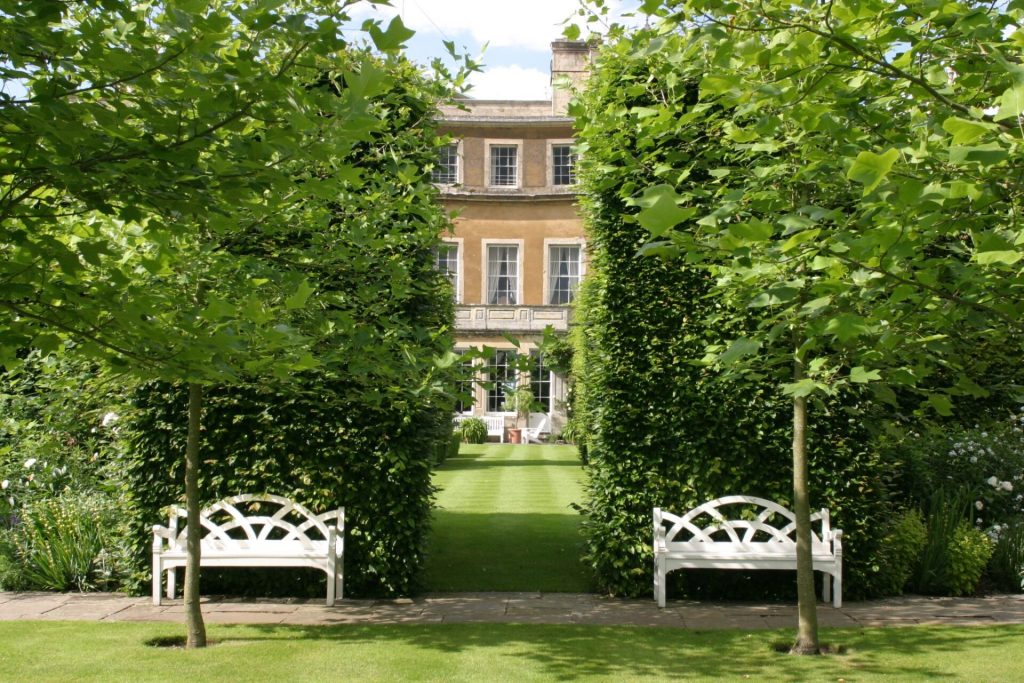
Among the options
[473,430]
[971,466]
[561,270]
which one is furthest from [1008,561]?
[561,270]

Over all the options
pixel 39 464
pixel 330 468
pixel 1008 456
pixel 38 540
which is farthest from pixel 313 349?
pixel 1008 456

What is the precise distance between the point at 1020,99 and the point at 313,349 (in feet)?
15.4

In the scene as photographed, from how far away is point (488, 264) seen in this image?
30.5 m

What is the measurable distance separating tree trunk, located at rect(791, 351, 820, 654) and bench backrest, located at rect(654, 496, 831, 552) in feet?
3.15

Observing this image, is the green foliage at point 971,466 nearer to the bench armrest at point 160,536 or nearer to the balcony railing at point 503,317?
the bench armrest at point 160,536

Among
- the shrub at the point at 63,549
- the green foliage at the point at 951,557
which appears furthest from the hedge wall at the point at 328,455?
the green foliage at the point at 951,557

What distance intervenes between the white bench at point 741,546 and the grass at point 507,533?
1093 millimetres

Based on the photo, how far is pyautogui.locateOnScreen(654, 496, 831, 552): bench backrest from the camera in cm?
746

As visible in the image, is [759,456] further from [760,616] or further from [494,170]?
[494,170]

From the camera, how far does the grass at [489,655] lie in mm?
5512

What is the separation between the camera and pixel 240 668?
18.6 ft

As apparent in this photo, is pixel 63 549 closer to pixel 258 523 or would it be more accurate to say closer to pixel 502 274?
pixel 258 523

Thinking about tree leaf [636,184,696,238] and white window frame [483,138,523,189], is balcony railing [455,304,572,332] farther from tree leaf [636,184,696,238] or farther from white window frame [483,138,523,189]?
tree leaf [636,184,696,238]

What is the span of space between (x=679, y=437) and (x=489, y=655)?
278 centimetres
